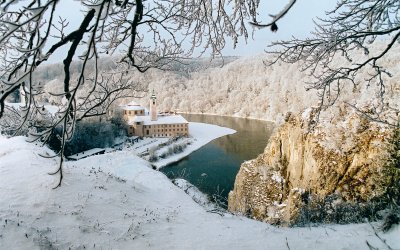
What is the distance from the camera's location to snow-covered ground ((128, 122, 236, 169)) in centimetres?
3456

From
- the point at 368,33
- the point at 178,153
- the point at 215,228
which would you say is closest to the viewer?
the point at 368,33

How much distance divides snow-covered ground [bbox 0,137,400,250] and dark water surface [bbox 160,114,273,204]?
10500mm

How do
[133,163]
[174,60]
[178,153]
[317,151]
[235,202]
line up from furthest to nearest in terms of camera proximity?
[178,153]
[235,202]
[317,151]
[133,163]
[174,60]

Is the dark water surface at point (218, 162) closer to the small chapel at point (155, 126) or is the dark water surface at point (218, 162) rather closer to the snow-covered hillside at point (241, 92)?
the small chapel at point (155, 126)

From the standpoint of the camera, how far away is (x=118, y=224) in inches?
227

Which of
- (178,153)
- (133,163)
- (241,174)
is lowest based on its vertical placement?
(178,153)

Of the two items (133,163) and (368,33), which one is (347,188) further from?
(368,33)

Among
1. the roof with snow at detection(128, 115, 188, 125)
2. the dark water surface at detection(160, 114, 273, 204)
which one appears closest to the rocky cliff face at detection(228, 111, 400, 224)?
the dark water surface at detection(160, 114, 273, 204)

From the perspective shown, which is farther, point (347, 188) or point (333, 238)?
point (347, 188)

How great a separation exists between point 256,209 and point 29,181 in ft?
35.7

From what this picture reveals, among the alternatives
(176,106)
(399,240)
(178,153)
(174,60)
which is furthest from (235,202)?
(176,106)

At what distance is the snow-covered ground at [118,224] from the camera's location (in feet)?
16.7

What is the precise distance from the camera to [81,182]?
24.2 feet

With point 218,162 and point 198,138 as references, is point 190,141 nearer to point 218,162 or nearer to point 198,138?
point 198,138
